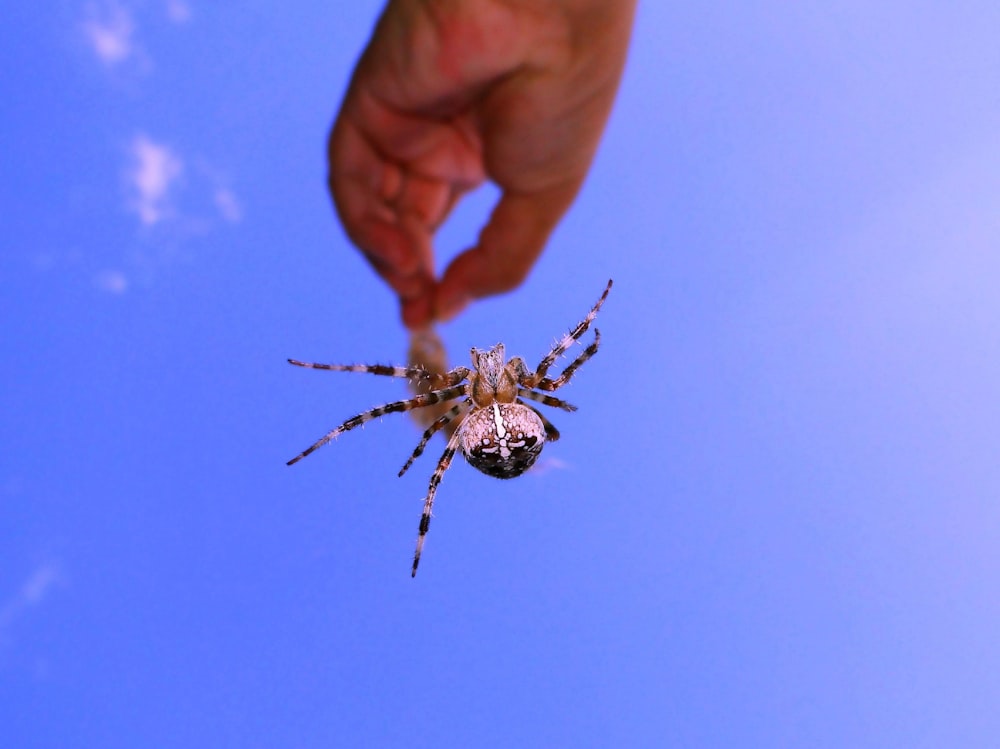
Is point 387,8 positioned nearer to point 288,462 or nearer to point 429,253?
point 429,253

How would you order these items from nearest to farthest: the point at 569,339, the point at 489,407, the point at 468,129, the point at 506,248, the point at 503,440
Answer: the point at 468,129 → the point at 506,248 → the point at 503,440 → the point at 489,407 → the point at 569,339

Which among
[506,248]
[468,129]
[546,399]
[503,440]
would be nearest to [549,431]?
[546,399]

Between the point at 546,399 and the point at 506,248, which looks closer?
the point at 506,248

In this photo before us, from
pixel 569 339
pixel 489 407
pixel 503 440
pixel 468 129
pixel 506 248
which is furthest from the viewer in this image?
pixel 569 339

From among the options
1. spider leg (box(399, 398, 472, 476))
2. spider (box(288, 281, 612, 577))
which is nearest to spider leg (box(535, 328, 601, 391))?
spider (box(288, 281, 612, 577))

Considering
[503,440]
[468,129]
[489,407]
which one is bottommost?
[503,440]

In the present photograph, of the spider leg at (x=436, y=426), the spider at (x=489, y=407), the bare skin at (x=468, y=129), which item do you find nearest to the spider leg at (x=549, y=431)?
the spider at (x=489, y=407)

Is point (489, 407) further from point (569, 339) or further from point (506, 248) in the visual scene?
point (506, 248)

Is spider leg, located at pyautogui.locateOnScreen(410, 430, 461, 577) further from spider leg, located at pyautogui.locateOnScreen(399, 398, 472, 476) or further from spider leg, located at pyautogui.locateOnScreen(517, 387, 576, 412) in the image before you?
spider leg, located at pyautogui.locateOnScreen(517, 387, 576, 412)
